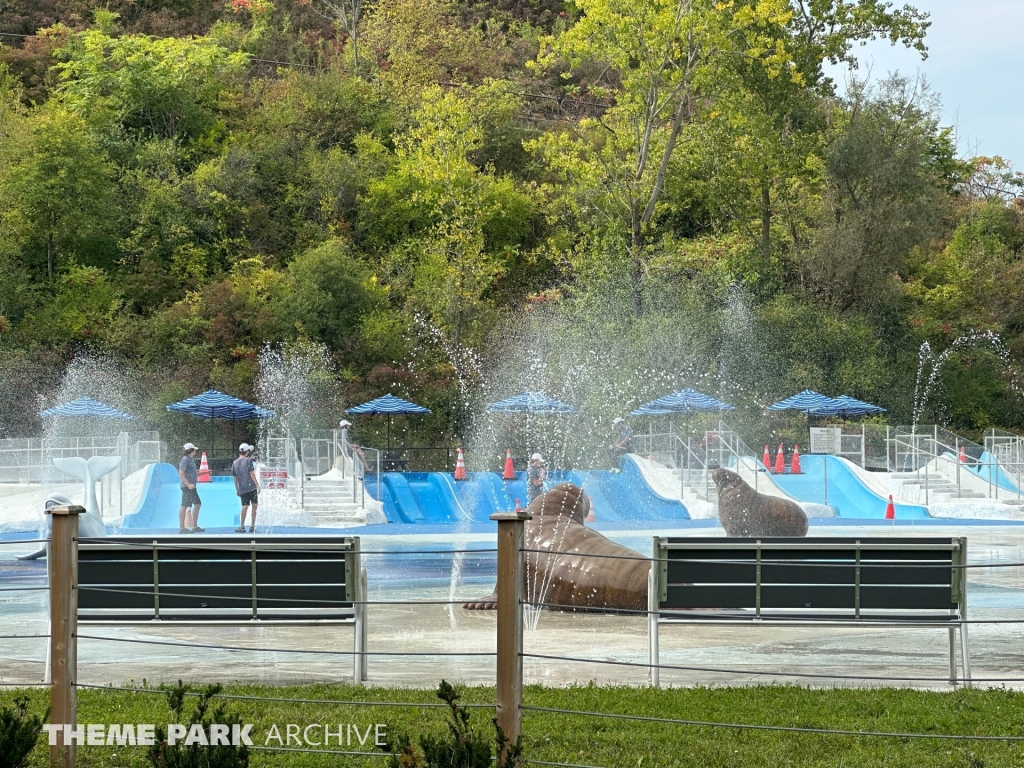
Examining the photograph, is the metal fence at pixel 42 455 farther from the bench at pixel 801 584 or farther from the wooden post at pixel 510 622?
the wooden post at pixel 510 622

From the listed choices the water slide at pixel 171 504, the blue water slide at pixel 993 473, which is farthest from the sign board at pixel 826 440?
the water slide at pixel 171 504

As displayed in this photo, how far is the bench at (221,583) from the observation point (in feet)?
21.9

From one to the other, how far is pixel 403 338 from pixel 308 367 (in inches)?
111

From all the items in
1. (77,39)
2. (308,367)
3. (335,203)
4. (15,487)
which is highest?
(77,39)

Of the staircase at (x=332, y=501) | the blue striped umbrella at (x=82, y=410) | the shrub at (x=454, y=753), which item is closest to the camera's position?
the shrub at (x=454, y=753)

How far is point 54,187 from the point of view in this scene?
3497 cm

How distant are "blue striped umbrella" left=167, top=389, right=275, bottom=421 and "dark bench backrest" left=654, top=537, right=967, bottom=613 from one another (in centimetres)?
2241

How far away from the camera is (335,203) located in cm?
3872

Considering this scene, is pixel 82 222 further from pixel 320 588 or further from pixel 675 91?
pixel 320 588

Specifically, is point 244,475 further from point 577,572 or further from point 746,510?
point 577,572

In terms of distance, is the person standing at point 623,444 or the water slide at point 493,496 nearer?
the water slide at point 493,496

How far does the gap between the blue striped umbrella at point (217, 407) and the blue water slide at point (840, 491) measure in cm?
1185

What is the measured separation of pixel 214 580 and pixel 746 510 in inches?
373

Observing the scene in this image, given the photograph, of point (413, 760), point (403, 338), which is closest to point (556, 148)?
point (403, 338)
